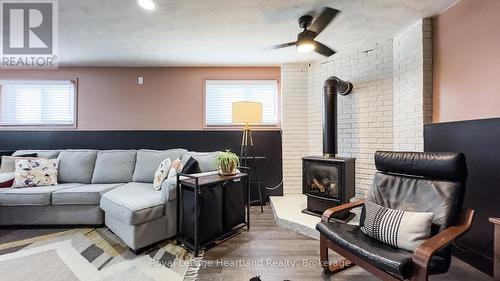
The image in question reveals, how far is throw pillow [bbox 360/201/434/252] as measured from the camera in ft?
4.99

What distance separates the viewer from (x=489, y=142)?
5.96 ft

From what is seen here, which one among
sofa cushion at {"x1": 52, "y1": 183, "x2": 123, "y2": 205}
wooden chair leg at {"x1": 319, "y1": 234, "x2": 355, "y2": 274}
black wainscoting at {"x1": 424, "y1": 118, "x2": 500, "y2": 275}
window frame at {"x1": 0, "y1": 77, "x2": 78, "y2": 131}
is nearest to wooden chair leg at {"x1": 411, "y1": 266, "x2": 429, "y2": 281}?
wooden chair leg at {"x1": 319, "y1": 234, "x2": 355, "y2": 274}

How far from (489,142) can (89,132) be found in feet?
16.7

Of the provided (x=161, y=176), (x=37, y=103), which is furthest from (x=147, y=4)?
(x=37, y=103)

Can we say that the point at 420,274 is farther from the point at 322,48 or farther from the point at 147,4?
the point at 147,4

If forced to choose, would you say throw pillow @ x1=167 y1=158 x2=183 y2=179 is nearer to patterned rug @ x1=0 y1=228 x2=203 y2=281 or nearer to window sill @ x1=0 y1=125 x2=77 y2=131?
patterned rug @ x1=0 y1=228 x2=203 y2=281

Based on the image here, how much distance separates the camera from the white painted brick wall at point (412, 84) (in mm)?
2484

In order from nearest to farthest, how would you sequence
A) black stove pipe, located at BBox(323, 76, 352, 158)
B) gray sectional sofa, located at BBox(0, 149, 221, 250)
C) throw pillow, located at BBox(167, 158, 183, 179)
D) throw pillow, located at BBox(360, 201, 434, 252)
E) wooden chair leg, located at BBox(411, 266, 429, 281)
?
wooden chair leg, located at BBox(411, 266, 429, 281) < throw pillow, located at BBox(360, 201, 434, 252) < gray sectional sofa, located at BBox(0, 149, 221, 250) < throw pillow, located at BBox(167, 158, 183, 179) < black stove pipe, located at BBox(323, 76, 352, 158)

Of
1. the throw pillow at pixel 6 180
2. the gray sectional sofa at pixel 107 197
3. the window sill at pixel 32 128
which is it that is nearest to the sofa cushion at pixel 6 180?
the throw pillow at pixel 6 180

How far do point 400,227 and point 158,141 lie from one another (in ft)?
11.6

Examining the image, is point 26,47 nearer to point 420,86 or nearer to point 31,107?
point 31,107

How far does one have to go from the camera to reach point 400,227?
1.57 metres

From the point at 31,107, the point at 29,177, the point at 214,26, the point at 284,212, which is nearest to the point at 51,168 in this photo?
the point at 29,177

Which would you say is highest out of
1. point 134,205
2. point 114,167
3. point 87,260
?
point 114,167
